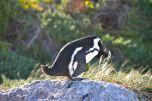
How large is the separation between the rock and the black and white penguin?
0.61 feet

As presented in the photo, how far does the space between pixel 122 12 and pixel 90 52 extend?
13015 mm

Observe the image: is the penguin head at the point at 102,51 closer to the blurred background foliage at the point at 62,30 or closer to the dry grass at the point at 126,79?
the dry grass at the point at 126,79

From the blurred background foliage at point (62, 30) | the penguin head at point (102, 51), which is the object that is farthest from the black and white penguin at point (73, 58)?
the blurred background foliage at point (62, 30)

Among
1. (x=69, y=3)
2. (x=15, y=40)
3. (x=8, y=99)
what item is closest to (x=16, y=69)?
(x=15, y=40)

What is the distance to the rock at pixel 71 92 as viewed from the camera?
8258 millimetres

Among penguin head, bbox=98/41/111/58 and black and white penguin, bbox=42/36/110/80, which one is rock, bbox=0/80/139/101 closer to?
black and white penguin, bbox=42/36/110/80

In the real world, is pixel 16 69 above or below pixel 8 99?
below

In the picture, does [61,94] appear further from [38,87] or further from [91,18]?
[91,18]

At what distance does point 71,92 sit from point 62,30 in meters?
9.40

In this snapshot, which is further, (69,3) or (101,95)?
(69,3)

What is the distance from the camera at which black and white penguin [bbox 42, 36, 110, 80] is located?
8312mm

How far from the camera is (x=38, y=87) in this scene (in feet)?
28.3

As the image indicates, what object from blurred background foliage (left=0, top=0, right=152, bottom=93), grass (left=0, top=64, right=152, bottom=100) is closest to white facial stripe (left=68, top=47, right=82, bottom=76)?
grass (left=0, top=64, right=152, bottom=100)

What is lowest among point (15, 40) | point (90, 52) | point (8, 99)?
point (15, 40)
